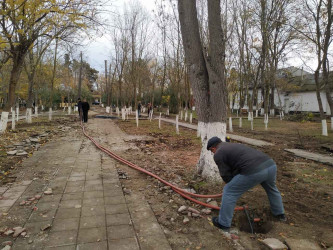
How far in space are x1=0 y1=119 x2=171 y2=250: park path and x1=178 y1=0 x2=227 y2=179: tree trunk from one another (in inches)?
76.9

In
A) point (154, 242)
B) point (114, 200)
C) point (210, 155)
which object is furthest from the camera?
point (210, 155)

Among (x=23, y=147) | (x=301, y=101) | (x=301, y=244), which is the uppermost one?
(x=301, y=101)

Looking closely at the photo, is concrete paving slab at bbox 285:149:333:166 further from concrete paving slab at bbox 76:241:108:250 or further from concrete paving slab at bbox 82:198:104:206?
concrete paving slab at bbox 76:241:108:250

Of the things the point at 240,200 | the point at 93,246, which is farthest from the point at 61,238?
the point at 240,200

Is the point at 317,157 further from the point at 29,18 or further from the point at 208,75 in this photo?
the point at 29,18

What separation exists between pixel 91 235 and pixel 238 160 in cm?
210

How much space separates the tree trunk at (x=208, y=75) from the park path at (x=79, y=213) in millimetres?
1954

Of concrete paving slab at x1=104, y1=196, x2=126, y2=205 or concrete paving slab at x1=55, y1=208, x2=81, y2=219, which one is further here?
concrete paving slab at x1=104, y1=196, x2=126, y2=205

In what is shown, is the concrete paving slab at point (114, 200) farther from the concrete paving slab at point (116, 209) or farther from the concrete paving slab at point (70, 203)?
the concrete paving slab at point (70, 203)

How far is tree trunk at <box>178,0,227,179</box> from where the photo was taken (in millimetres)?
5039

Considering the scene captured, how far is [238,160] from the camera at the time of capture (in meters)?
3.25

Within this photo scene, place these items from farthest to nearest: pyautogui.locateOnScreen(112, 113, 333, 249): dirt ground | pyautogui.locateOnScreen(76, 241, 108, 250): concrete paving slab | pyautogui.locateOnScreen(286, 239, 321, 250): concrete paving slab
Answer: pyautogui.locateOnScreen(112, 113, 333, 249): dirt ground, pyautogui.locateOnScreen(286, 239, 321, 250): concrete paving slab, pyautogui.locateOnScreen(76, 241, 108, 250): concrete paving slab

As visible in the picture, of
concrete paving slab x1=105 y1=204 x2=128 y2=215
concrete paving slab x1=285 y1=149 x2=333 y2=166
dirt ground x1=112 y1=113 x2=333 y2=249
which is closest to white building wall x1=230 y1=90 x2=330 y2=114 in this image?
concrete paving slab x1=285 y1=149 x2=333 y2=166

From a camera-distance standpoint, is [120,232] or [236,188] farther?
[236,188]
